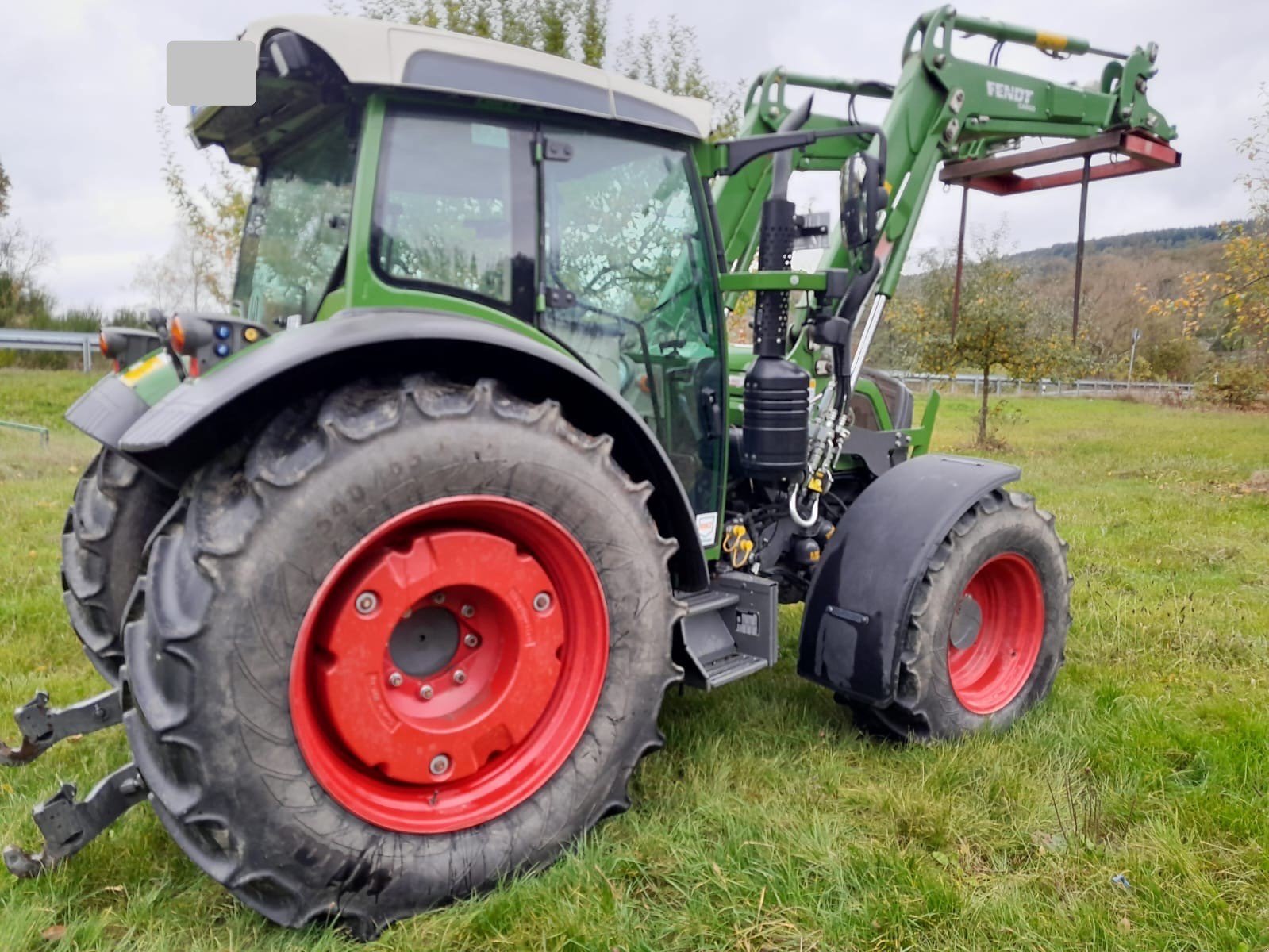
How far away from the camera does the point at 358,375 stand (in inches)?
93.0

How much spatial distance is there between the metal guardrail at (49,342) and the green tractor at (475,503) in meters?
16.8

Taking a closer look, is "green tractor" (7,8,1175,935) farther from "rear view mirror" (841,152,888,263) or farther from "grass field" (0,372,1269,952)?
"grass field" (0,372,1269,952)

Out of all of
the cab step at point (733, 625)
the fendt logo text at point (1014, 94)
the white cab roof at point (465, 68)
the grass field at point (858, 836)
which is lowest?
the grass field at point (858, 836)

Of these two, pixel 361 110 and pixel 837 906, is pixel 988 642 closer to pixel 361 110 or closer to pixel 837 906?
pixel 837 906

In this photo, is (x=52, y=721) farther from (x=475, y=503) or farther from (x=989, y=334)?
(x=989, y=334)

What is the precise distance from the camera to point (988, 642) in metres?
3.83

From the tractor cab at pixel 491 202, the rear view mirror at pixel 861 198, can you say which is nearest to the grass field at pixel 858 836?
the tractor cab at pixel 491 202

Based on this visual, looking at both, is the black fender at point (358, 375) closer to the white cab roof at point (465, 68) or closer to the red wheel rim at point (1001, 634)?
the white cab roof at point (465, 68)

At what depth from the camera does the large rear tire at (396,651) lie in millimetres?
2023

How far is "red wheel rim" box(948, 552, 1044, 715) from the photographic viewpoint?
3705 millimetres

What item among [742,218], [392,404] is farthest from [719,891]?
[742,218]

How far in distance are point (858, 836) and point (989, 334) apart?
13268mm

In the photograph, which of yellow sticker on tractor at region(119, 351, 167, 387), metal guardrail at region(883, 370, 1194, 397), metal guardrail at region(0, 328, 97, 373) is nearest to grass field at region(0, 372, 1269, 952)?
yellow sticker on tractor at region(119, 351, 167, 387)

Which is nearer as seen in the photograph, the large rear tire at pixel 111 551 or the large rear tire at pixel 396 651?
the large rear tire at pixel 396 651
